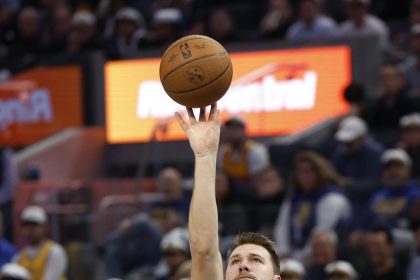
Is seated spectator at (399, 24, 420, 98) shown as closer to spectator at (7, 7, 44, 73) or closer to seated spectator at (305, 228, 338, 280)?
seated spectator at (305, 228, 338, 280)

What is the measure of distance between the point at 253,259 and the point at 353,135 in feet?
21.9

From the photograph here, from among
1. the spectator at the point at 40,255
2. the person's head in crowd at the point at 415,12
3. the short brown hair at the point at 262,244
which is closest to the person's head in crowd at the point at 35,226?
the spectator at the point at 40,255

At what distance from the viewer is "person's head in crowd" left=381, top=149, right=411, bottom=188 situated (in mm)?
11680

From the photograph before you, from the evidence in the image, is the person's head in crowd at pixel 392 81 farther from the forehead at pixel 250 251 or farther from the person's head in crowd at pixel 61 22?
the forehead at pixel 250 251

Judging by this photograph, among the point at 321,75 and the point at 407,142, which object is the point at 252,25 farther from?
the point at 407,142

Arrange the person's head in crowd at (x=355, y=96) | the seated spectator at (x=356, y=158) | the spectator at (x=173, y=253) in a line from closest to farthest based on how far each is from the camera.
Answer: the spectator at (x=173, y=253), the seated spectator at (x=356, y=158), the person's head in crowd at (x=355, y=96)

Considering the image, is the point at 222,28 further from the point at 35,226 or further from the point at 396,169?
the point at 396,169

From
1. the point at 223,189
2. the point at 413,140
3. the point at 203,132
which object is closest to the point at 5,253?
the point at 223,189

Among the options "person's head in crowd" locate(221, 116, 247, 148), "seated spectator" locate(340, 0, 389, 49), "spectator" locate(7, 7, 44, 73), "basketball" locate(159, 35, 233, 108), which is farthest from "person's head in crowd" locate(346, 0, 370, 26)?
"basketball" locate(159, 35, 233, 108)

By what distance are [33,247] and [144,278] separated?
1222 mm

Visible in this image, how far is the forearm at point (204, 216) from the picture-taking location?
5.82 meters

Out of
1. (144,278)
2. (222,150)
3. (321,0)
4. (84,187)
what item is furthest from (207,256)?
(321,0)

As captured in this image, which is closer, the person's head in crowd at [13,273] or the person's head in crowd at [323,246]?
the person's head in crowd at [323,246]

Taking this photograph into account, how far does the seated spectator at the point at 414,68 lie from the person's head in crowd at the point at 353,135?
1.20 metres
